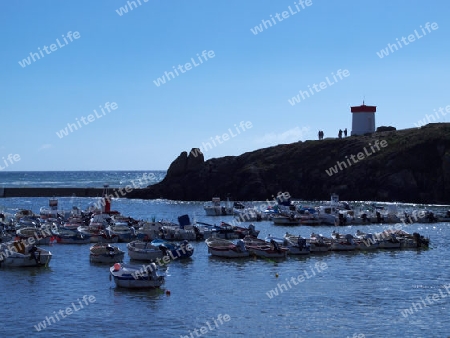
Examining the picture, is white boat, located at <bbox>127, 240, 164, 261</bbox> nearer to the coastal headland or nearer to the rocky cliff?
the coastal headland

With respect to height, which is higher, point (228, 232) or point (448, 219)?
point (228, 232)

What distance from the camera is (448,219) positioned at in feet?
306

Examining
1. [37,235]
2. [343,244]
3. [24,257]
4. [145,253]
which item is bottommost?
[343,244]

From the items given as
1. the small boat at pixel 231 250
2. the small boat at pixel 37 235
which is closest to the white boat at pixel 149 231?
the small boat at pixel 37 235

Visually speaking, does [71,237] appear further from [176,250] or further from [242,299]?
[242,299]

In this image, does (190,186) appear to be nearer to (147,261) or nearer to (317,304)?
(147,261)

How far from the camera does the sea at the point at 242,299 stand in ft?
111

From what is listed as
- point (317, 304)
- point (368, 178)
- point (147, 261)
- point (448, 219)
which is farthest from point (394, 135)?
point (317, 304)

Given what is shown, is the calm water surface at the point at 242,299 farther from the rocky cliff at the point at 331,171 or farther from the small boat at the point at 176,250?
the rocky cliff at the point at 331,171

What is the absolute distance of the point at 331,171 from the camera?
13825 cm

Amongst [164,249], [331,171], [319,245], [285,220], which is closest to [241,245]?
[164,249]

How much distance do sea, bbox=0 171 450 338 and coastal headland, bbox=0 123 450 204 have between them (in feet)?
232

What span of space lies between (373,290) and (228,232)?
28556 millimetres

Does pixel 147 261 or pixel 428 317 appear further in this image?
pixel 147 261
